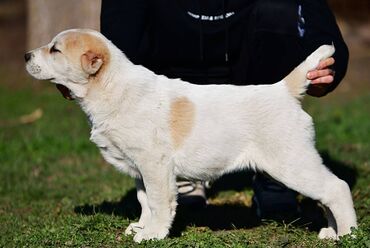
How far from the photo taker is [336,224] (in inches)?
169

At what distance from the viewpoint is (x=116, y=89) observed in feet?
13.7

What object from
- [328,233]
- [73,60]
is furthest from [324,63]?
[73,60]

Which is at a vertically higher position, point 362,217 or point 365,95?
point 362,217

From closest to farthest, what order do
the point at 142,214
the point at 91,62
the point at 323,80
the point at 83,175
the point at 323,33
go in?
the point at 91,62, the point at 323,80, the point at 142,214, the point at 323,33, the point at 83,175

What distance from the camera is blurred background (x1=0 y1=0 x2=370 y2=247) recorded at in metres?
4.48

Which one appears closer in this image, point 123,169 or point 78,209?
point 123,169

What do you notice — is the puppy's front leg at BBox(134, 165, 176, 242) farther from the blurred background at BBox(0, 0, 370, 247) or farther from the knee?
the knee

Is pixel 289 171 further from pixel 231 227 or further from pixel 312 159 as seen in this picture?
pixel 231 227

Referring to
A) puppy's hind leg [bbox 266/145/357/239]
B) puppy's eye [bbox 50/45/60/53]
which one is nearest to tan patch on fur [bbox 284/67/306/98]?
puppy's hind leg [bbox 266/145/357/239]

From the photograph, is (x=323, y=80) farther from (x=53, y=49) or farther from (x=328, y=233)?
(x=53, y=49)

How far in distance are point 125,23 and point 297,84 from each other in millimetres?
1416

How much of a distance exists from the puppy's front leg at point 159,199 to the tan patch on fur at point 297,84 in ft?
2.69

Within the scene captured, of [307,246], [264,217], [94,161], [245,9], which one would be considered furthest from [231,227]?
[94,161]

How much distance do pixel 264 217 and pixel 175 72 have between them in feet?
3.91
